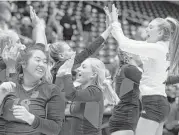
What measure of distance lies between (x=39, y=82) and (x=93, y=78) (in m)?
0.74

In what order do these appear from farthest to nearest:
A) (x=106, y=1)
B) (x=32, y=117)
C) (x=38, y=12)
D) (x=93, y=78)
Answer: (x=106, y=1) < (x=38, y=12) < (x=93, y=78) < (x=32, y=117)

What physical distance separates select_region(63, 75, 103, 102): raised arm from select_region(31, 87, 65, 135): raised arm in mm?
344

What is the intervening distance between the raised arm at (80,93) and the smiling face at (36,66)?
0.74ft

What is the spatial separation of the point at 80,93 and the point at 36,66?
479 millimetres

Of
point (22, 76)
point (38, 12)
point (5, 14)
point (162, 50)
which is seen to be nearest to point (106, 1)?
point (38, 12)

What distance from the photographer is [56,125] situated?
2025 mm

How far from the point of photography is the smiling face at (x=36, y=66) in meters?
2.21

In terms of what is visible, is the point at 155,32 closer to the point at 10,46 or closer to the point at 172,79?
the point at 172,79

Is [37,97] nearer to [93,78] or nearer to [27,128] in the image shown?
[27,128]

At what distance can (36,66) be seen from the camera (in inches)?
87.0

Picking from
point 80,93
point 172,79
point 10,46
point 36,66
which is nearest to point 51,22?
point 172,79

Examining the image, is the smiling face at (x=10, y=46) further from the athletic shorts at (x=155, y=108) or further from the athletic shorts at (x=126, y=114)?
the athletic shorts at (x=155, y=108)

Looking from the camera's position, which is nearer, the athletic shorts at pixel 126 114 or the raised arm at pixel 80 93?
the raised arm at pixel 80 93

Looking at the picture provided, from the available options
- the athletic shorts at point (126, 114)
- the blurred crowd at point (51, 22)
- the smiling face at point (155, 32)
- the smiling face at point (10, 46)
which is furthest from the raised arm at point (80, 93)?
the blurred crowd at point (51, 22)
